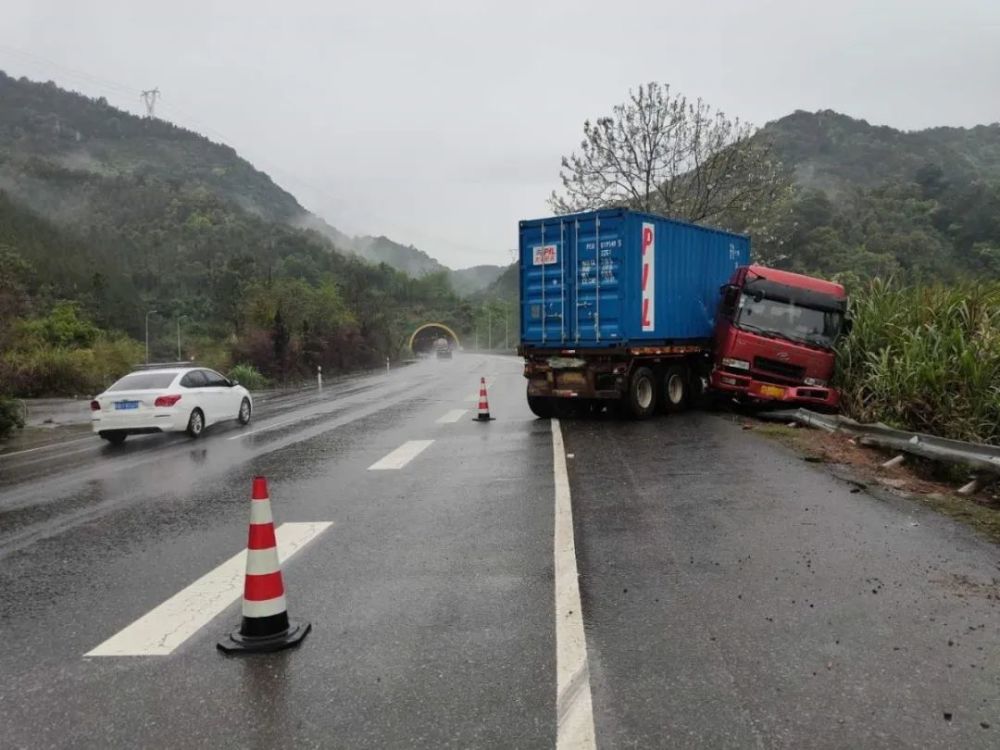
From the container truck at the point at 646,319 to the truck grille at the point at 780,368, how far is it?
0.7 inches

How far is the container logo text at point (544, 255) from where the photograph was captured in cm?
1395

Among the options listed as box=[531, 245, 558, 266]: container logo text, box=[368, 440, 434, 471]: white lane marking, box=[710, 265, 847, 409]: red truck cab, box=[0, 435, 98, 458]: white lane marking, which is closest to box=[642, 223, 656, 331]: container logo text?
box=[531, 245, 558, 266]: container logo text

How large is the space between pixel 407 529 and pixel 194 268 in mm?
104586

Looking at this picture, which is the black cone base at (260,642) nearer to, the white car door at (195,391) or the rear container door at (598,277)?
the rear container door at (598,277)

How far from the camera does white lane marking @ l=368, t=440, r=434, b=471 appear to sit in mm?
9842

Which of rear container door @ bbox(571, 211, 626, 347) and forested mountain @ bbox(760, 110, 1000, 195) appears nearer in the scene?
rear container door @ bbox(571, 211, 626, 347)

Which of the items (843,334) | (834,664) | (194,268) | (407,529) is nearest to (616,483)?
(407,529)

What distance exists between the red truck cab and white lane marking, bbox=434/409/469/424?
17.4ft

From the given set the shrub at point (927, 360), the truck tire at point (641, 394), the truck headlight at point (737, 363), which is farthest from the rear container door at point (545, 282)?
the shrub at point (927, 360)

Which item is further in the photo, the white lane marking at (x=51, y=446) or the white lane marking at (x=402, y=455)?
the white lane marking at (x=51, y=446)

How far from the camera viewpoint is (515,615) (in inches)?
172

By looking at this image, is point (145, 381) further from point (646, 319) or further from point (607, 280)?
point (646, 319)

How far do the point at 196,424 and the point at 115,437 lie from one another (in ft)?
4.72

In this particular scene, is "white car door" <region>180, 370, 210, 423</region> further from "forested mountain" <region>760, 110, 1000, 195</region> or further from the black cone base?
"forested mountain" <region>760, 110, 1000, 195</region>
